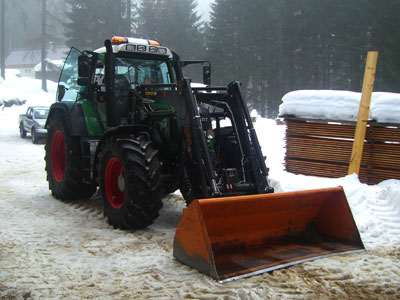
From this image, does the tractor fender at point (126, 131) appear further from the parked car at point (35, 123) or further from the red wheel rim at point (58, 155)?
the parked car at point (35, 123)

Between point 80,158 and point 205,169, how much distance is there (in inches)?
110

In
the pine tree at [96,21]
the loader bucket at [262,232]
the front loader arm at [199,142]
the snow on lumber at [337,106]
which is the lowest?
the loader bucket at [262,232]

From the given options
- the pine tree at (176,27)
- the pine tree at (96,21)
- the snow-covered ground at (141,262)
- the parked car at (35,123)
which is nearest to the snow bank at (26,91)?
the pine tree at (96,21)

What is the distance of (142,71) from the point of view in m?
6.87

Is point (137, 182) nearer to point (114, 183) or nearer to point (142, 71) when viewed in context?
point (114, 183)

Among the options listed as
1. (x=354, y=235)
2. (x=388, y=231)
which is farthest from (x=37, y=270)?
(x=388, y=231)

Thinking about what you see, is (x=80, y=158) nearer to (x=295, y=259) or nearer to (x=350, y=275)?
(x=295, y=259)

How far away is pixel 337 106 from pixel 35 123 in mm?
11897

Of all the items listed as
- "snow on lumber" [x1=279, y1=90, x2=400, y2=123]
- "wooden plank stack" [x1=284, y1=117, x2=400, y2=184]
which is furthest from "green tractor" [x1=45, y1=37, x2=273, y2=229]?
"wooden plank stack" [x1=284, y1=117, x2=400, y2=184]

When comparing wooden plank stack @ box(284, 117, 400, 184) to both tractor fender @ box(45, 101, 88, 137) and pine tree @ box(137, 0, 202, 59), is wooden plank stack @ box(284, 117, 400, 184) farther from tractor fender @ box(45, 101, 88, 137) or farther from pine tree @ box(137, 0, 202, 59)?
pine tree @ box(137, 0, 202, 59)

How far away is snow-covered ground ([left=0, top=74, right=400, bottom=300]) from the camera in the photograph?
3725 mm

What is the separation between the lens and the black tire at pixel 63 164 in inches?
278

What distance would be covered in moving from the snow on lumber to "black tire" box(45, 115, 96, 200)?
5.05 metres

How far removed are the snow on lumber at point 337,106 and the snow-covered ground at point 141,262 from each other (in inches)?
77.6
